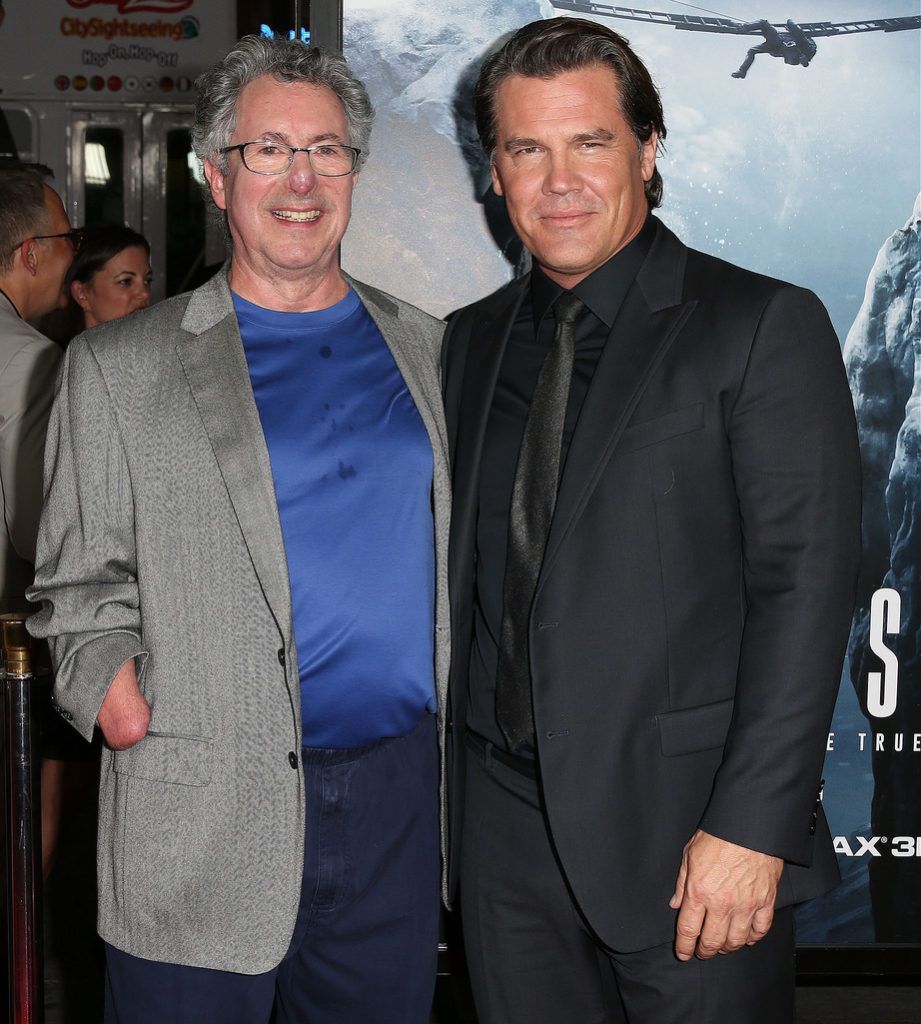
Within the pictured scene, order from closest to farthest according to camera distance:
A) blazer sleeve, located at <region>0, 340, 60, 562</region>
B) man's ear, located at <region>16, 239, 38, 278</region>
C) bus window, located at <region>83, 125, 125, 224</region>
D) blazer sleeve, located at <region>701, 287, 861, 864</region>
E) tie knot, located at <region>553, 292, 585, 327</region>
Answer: blazer sleeve, located at <region>701, 287, 861, 864</region>, tie knot, located at <region>553, 292, 585, 327</region>, blazer sleeve, located at <region>0, 340, 60, 562</region>, man's ear, located at <region>16, 239, 38, 278</region>, bus window, located at <region>83, 125, 125, 224</region>

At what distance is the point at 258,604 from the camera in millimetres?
2000

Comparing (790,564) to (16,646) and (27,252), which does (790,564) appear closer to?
(16,646)

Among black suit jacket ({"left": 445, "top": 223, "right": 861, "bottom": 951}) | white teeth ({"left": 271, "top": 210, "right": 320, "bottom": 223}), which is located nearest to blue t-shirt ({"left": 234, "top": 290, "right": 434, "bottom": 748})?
white teeth ({"left": 271, "top": 210, "right": 320, "bottom": 223})

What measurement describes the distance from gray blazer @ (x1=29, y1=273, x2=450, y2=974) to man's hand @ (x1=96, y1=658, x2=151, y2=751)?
17 mm

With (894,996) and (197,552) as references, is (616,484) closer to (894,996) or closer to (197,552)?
(197,552)

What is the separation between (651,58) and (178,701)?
2.02 metres

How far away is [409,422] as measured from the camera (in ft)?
7.16

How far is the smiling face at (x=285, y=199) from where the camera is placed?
6.97 ft

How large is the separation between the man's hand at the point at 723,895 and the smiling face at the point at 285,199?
45.4 inches

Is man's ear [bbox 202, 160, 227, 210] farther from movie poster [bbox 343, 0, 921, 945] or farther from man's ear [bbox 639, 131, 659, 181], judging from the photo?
movie poster [bbox 343, 0, 921, 945]

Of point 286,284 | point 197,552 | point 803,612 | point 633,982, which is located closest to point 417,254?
point 286,284

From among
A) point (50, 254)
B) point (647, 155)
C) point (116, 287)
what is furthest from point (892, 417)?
point (116, 287)

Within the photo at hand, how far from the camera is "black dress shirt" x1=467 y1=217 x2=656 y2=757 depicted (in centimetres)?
208

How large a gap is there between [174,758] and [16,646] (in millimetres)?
675
